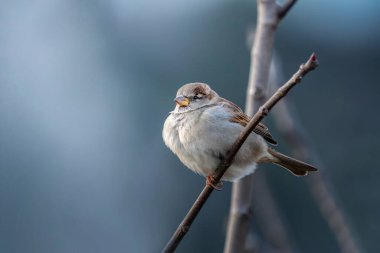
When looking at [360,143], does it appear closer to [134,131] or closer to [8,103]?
[134,131]

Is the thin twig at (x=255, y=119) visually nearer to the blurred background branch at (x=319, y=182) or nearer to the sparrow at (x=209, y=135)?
the blurred background branch at (x=319, y=182)

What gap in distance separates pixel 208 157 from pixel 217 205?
491 cm

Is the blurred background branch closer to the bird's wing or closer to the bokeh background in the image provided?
the bird's wing

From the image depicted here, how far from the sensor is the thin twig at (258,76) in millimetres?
2285

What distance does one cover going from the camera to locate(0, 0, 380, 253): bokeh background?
281 inches

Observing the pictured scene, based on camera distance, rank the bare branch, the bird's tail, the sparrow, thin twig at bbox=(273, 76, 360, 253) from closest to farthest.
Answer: thin twig at bbox=(273, 76, 360, 253) < the bare branch < the sparrow < the bird's tail

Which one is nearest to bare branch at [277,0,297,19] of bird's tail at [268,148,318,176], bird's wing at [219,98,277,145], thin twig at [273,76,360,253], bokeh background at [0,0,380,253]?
thin twig at [273,76,360,253]

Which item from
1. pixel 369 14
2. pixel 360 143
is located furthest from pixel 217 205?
pixel 369 14

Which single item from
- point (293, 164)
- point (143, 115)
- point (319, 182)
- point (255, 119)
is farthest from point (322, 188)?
point (143, 115)

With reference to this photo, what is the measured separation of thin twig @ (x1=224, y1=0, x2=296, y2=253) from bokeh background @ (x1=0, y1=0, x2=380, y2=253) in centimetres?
330

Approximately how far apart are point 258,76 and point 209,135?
553 millimetres

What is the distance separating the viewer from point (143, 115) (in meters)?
9.54

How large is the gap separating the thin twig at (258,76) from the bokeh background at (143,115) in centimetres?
330

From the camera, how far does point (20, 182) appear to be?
26.0 ft
